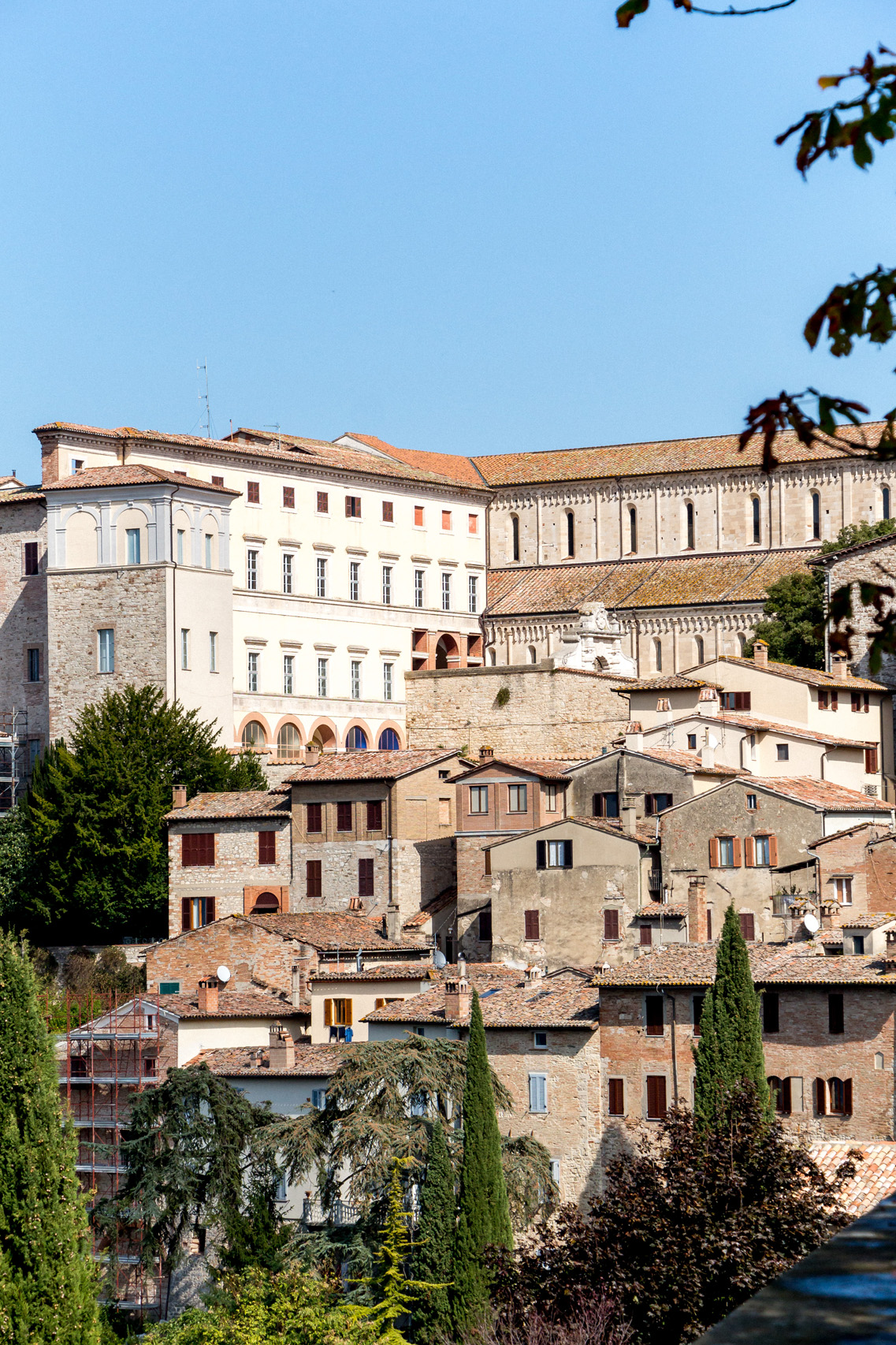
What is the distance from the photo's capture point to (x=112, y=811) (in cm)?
5600

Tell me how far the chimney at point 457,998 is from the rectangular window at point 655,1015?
4180 mm

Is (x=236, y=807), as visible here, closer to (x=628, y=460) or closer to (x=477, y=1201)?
(x=477, y=1201)

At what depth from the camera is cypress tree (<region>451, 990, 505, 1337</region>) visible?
27.7 m

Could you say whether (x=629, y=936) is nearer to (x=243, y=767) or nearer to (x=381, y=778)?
(x=381, y=778)

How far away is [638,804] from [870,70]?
41547mm

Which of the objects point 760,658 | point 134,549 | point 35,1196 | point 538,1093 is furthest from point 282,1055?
point 134,549

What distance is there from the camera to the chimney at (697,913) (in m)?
40.1

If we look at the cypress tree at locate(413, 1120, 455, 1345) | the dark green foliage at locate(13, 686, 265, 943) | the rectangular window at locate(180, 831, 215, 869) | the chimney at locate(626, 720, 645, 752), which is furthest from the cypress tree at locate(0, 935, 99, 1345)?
the dark green foliage at locate(13, 686, 265, 943)

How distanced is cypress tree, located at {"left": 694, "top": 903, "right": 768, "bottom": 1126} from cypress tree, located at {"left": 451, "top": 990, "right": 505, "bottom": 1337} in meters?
2.95

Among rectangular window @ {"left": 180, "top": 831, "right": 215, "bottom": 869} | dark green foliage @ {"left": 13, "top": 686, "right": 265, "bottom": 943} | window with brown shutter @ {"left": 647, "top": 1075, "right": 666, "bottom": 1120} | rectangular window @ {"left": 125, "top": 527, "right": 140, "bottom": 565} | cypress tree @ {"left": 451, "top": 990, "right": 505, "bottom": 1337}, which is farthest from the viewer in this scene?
rectangular window @ {"left": 125, "top": 527, "right": 140, "bottom": 565}

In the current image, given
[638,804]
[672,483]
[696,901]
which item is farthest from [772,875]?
[672,483]

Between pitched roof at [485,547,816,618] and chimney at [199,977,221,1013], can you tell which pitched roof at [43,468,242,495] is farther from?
chimney at [199,977,221,1013]

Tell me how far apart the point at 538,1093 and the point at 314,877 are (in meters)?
17.6

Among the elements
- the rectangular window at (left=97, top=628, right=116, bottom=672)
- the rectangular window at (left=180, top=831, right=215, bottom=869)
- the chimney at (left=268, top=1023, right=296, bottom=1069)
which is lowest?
the chimney at (left=268, top=1023, right=296, bottom=1069)
